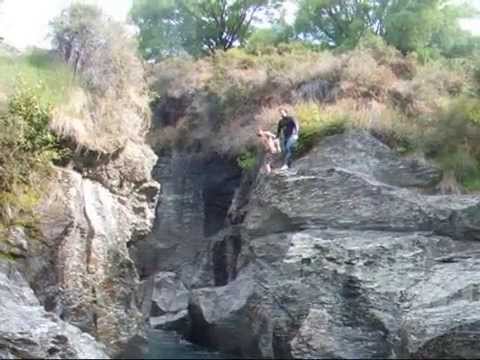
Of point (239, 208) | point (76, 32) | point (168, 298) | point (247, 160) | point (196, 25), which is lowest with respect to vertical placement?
point (168, 298)

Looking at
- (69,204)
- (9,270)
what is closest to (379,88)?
(69,204)

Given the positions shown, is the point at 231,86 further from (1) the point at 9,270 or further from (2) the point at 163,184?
(1) the point at 9,270

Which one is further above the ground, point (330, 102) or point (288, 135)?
point (330, 102)

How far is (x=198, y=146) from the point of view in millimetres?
29172

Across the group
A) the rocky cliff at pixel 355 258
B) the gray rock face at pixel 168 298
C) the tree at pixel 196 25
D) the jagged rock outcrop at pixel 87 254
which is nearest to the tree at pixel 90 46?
the jagged rock outcrop at pixel 87 254

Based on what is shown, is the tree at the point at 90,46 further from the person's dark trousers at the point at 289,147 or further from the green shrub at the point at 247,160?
the green shrub at the point at 247,160

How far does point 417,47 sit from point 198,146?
42.9ft

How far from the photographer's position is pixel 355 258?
13195mm

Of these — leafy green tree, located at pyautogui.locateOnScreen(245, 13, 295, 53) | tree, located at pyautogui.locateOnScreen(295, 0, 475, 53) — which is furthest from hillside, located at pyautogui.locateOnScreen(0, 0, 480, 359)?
leafy green tree, located at pyautogui.locateOnScreen(245, 13, 295, 53)

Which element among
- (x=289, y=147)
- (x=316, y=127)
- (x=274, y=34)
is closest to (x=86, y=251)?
(x=289, y=147)

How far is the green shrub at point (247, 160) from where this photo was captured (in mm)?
23266

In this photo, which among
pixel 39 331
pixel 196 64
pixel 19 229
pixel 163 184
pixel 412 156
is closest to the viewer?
pixel 39 331

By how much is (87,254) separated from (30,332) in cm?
677

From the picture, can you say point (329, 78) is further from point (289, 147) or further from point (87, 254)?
point (87, 254)
